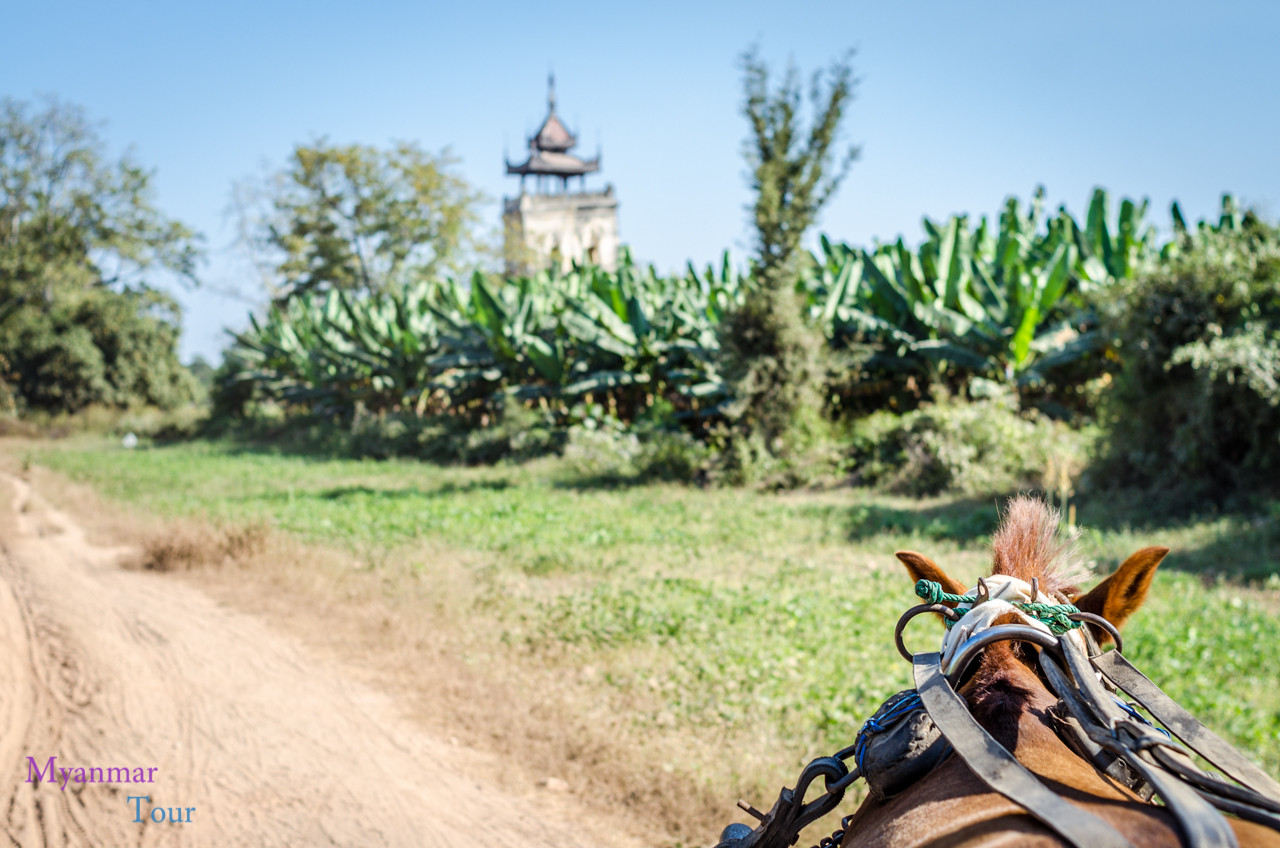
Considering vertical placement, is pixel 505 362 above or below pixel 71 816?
above

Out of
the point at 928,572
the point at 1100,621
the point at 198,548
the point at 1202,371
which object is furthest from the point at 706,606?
the point at 1202,371

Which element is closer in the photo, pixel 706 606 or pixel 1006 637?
pixel 1006 637

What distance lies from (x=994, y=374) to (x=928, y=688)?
12.9 meters

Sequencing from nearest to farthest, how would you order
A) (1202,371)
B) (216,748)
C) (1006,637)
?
(1006,637) → (216,748) → (1202,371)

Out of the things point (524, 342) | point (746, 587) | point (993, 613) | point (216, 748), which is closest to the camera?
point (993, 613)

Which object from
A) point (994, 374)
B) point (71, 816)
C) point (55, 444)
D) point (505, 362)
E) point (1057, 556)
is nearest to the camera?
point (1057, 556)

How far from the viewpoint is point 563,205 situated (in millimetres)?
51906

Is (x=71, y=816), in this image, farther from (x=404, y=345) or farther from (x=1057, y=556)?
(x=404, y=345)

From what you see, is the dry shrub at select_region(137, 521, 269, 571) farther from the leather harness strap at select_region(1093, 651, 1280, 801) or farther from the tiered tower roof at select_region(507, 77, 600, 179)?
the tiered tower roof at select_region(507, 77, 600, 179)

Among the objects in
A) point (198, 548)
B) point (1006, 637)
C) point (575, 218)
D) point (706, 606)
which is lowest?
point (706, 606)

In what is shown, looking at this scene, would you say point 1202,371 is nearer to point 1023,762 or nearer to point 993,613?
point 993,613

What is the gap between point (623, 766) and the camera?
3.99 metres

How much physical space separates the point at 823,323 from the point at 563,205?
1632 inches

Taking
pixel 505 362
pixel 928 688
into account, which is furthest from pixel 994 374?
pixel 928 688
